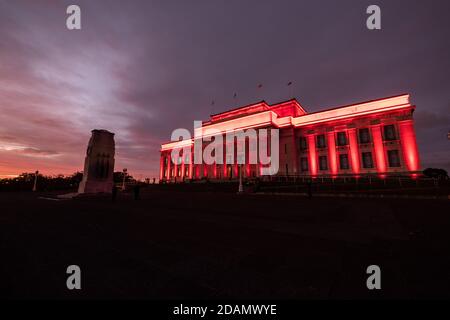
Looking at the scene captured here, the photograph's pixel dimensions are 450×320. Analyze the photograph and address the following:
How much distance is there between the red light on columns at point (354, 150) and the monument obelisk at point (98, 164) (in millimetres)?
39264

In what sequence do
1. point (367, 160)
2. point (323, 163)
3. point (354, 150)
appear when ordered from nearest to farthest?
point (367, 160), point (354, 150), point (323, 163)

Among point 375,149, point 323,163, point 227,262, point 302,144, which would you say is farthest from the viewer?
point 302,144

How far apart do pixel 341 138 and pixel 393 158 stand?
8.55m

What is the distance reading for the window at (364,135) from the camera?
33.9 m

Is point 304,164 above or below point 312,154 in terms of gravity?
below

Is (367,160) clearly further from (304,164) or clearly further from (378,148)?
(304,164)

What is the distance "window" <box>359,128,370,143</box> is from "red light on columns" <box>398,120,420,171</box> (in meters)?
4.39

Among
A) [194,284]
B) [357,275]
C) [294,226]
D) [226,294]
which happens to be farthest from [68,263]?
[294,226]

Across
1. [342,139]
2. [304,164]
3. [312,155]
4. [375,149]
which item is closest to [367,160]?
[375,149]

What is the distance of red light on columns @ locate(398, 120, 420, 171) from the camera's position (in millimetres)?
29252

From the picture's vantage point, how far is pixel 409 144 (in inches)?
1180

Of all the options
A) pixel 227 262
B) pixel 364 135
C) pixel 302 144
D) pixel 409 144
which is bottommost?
pixel 227 262
